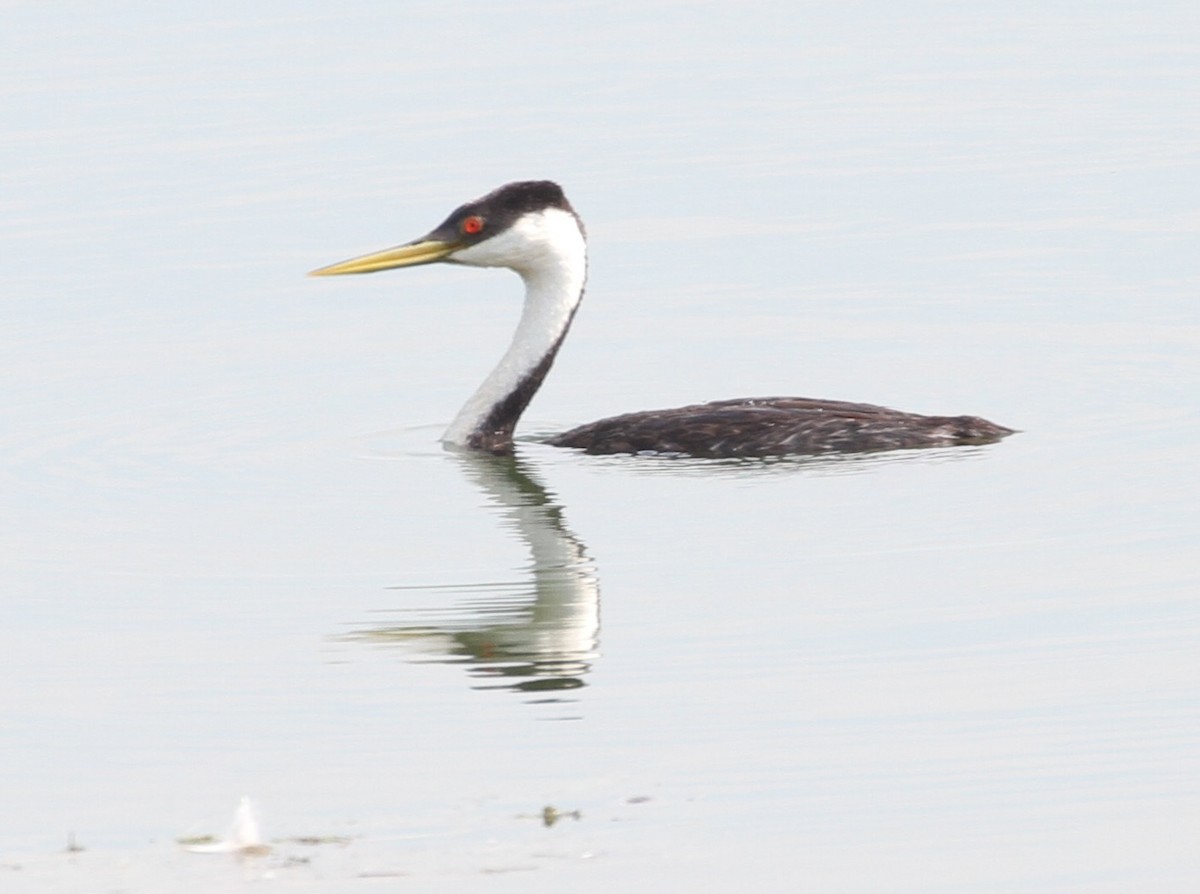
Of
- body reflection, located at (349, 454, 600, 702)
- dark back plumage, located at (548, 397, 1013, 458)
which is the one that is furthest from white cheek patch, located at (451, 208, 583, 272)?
body reflection, located at (349, 454, 600, 702)

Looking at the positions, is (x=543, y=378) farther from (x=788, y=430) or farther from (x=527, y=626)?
(x=527, y=626)

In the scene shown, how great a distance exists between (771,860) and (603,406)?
908cm

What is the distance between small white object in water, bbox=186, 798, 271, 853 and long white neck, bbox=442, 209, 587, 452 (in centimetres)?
749

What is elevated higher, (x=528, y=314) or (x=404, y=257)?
(x=404, y=257)

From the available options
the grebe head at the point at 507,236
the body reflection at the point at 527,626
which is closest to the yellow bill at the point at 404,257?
the grebe head at the point at 507,236

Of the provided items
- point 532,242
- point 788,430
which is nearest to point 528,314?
point 532,242

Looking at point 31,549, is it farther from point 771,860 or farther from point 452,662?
point 771,860

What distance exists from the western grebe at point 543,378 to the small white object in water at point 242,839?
6904 millimetres

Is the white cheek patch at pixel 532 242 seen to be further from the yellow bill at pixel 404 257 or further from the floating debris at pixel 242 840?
the floating debris at pixel 242 840

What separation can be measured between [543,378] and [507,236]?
0.87 meters

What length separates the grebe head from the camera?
17.0 m

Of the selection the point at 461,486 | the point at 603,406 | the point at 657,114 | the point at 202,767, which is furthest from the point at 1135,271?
the point at 202,767

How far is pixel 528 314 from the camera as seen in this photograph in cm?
1739

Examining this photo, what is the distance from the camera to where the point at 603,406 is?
60.1 ft
